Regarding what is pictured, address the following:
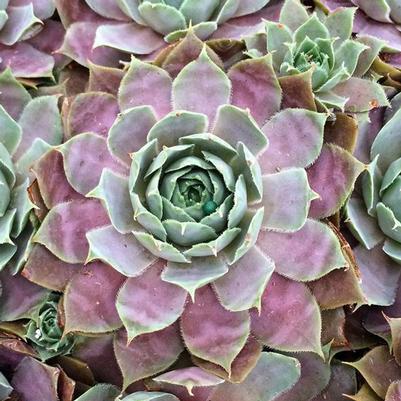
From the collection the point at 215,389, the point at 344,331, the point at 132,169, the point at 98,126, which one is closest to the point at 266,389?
the point at 215,389

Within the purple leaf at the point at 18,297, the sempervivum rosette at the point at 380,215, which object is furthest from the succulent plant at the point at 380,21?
the purple leaf at the point at 18,297

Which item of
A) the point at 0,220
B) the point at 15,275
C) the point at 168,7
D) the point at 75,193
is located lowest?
the point at 15,275

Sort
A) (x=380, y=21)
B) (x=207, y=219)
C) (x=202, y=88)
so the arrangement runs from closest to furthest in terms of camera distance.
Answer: (x=207, y=219) → (x=202, y=88) → (x=380, y=21)

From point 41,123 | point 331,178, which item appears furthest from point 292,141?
point 41,123

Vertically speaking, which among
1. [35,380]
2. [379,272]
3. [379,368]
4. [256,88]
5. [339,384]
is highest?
[256,88]

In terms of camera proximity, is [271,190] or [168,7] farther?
[168,7]

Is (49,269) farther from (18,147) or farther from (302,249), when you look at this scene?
(302,249)

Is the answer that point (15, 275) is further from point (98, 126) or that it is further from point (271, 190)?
point (271, 190)
